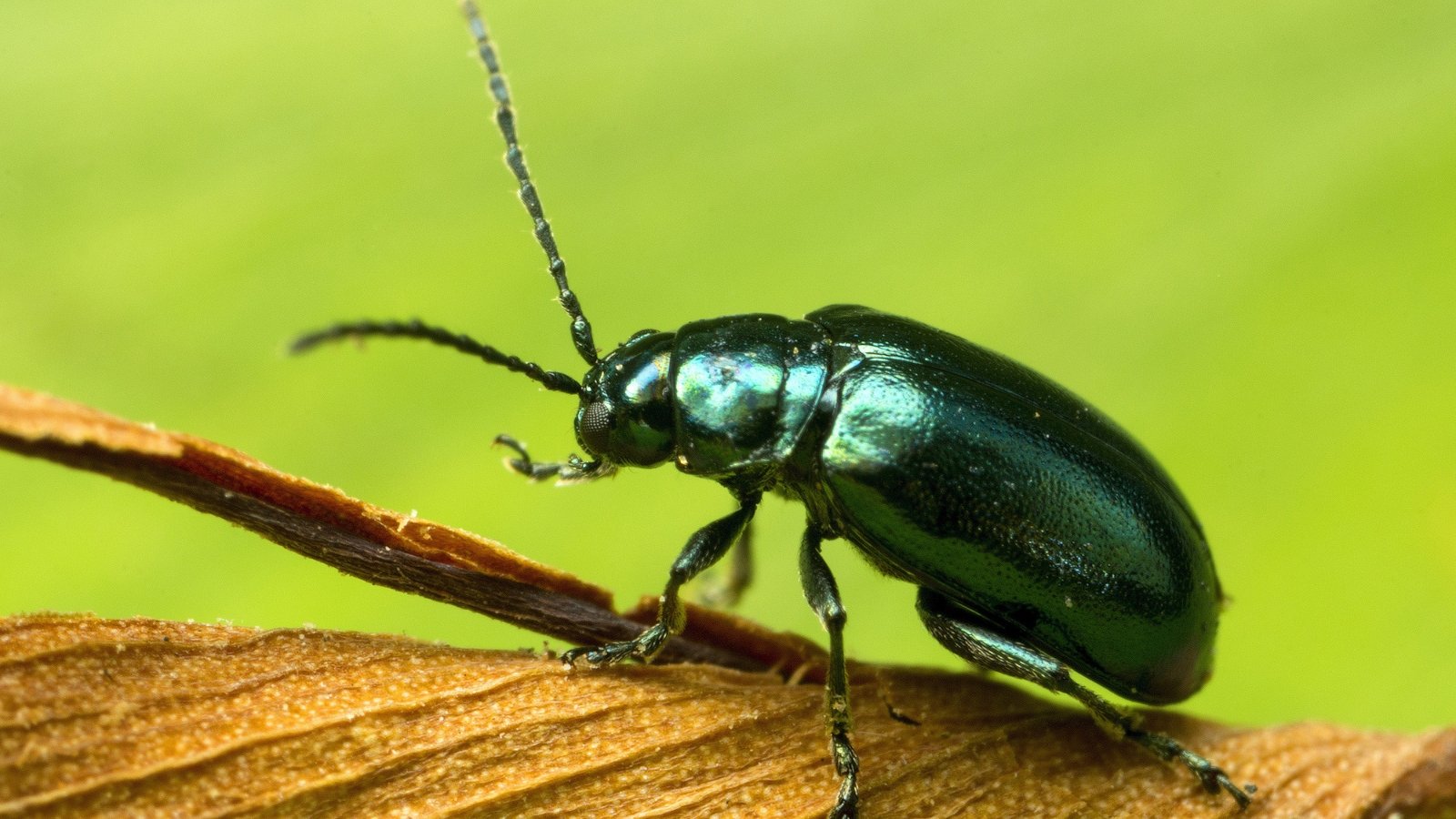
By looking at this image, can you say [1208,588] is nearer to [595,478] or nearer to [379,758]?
[595,478]

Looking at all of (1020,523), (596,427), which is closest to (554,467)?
(596,427)

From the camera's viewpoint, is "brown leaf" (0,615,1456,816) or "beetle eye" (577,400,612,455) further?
"beetle eye" (577,400,612,455)

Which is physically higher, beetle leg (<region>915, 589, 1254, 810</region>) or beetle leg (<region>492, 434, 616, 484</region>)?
beetle leg (<region>492, 434, 616, 484</region>)

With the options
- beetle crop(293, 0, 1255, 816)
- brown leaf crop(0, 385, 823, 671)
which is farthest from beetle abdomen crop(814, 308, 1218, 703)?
brown leaf crop(0, 385, 823, 671)

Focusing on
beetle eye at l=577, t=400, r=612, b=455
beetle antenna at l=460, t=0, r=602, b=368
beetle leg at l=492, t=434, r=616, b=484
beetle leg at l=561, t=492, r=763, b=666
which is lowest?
beetle leg at l=561, t=492, r=763, b=666

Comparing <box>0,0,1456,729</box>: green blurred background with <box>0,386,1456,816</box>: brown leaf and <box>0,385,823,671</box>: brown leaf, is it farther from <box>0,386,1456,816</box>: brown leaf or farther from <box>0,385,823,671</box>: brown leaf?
<box>0,386,1456,816</box>: brown leaf

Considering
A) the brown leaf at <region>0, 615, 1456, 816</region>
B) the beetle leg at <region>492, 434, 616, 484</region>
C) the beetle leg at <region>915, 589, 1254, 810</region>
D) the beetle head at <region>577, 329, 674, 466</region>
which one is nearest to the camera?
the brown leaf at <region>0, 615, 1456, 816</region>

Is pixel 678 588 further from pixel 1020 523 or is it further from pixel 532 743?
pixel 1020 523
